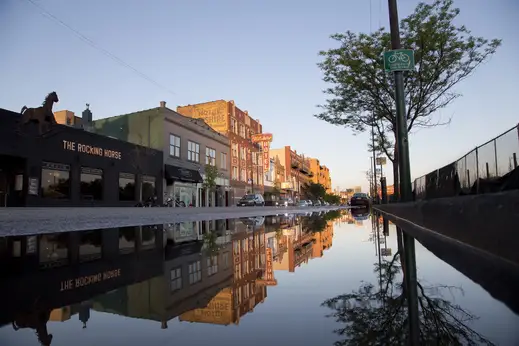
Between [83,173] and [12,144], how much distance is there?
6.55 m

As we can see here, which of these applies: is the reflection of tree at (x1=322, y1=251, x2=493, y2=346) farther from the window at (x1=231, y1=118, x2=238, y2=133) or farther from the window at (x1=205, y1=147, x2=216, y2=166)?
the window at (x1=231, y1=118, x2=238, y2=133)

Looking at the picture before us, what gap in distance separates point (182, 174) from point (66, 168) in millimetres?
16223

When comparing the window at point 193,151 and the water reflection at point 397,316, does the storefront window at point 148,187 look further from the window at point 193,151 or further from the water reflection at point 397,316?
the water reflection at point 397,316

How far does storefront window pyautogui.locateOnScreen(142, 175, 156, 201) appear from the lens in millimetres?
38531

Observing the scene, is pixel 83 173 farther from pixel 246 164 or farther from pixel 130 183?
pixel 246 164

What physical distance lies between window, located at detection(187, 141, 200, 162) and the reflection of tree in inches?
1777

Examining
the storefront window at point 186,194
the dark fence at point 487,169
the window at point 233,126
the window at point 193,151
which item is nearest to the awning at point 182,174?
the storefront window at point 186,194

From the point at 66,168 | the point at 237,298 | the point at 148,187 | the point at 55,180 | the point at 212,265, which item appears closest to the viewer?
the point at 237,298

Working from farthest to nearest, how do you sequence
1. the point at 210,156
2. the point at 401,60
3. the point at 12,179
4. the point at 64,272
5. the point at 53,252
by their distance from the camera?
the point at 210,156
the point at 12,179
the point at 401,60
the point at 53,252
the point at 64,272

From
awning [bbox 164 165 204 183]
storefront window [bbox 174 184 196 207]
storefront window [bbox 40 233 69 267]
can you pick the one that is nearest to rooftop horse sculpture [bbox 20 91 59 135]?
awning [bbox 164 165 204 183]

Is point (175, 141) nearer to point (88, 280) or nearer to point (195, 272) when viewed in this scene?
point (195, 272)

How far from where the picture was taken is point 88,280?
3.93 meters

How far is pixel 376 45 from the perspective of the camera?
20.6 metres

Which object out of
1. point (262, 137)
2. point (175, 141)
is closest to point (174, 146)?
point (175, 141)
